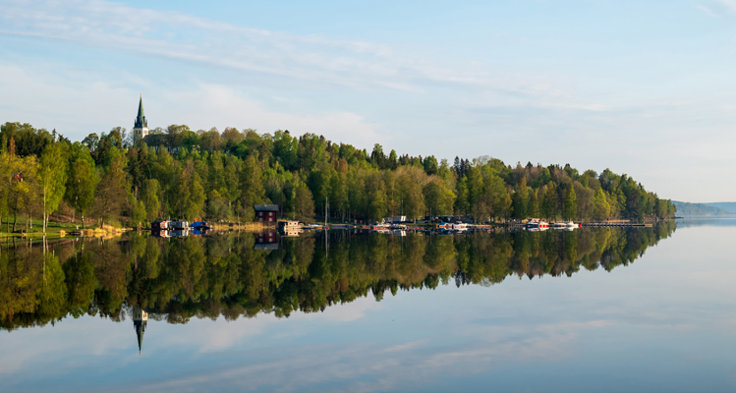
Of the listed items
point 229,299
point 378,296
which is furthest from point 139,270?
point 378,296

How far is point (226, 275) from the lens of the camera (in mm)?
40531

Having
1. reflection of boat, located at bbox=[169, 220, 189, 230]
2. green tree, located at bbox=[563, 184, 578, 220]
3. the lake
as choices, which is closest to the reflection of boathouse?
the lake

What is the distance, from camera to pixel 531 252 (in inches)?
2589

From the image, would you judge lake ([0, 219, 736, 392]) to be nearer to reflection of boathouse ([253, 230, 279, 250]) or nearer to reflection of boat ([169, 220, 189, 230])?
reflection of boathouse ([253, 230, 279, 250])

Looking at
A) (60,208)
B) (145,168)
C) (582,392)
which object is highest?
(145,168)

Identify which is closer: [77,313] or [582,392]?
[582,392]

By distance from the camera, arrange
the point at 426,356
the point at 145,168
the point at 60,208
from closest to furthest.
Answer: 1. the point at 426,356
2. the point at 60,208
3. the point at 145,168

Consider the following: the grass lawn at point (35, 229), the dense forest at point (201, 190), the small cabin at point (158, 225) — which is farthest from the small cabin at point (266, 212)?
the grass lawn at point (35, 229)

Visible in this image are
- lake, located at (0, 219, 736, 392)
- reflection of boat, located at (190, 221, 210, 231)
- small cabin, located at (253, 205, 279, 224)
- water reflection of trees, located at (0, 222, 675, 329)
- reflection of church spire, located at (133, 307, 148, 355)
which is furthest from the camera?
small cabin, located at (253, 205, 279, 224)

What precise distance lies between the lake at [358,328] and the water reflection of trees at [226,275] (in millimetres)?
228

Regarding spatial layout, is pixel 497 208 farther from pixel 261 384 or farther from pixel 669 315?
pixel 261 384

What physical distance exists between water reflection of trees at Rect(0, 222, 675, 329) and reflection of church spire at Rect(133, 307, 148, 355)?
57cm

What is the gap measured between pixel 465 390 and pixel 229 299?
17666 millimetres

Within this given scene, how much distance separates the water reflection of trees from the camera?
93.9 ft
